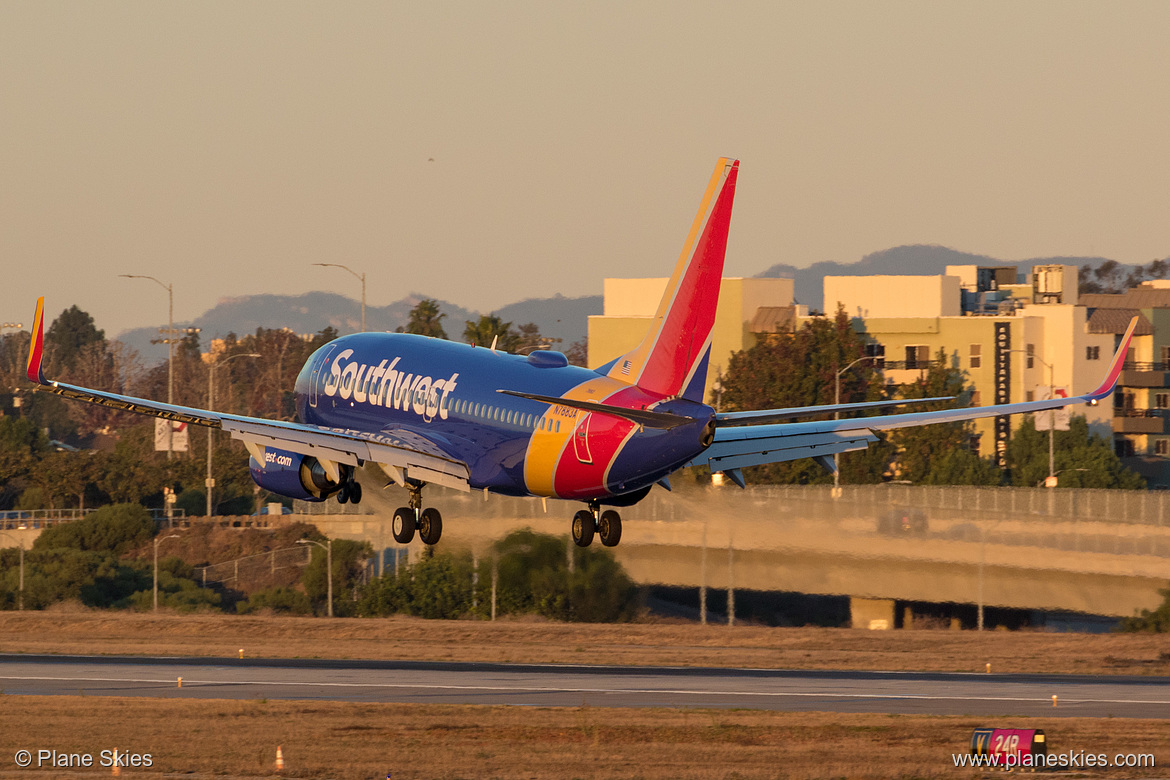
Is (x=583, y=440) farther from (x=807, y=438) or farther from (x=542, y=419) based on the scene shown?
(x=807, y=438)

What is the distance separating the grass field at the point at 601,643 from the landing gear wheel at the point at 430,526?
2355 cm

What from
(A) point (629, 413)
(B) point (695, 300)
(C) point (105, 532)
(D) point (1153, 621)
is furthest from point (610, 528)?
(C) point (105, 532)

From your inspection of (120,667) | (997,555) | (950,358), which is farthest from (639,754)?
(950,358)

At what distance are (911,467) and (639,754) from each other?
367 feet

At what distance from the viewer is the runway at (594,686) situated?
2443 inches

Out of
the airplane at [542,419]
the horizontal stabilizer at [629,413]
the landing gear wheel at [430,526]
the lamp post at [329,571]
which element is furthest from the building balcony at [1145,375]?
the horizontal stabilizer at [629,413]

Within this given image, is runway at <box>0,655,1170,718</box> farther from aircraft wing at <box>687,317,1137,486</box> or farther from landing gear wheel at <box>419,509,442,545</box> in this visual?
aircraft wing at <box>687,317,1137,486</box>

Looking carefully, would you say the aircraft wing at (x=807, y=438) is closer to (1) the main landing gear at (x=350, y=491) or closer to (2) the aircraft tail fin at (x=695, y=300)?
(2) the aircraft tail fin at (x=695, y=300)

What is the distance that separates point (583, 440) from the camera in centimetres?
4812

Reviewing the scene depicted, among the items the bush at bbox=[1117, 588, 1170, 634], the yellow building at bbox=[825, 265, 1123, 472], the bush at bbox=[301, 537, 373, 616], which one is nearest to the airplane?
the bush at bbox=[1117, 588, 1170, 634]

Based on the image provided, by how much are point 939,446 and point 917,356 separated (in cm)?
1603

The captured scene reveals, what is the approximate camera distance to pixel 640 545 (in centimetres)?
8775

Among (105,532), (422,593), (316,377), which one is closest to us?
(316,377)

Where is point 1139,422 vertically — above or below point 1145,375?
below
